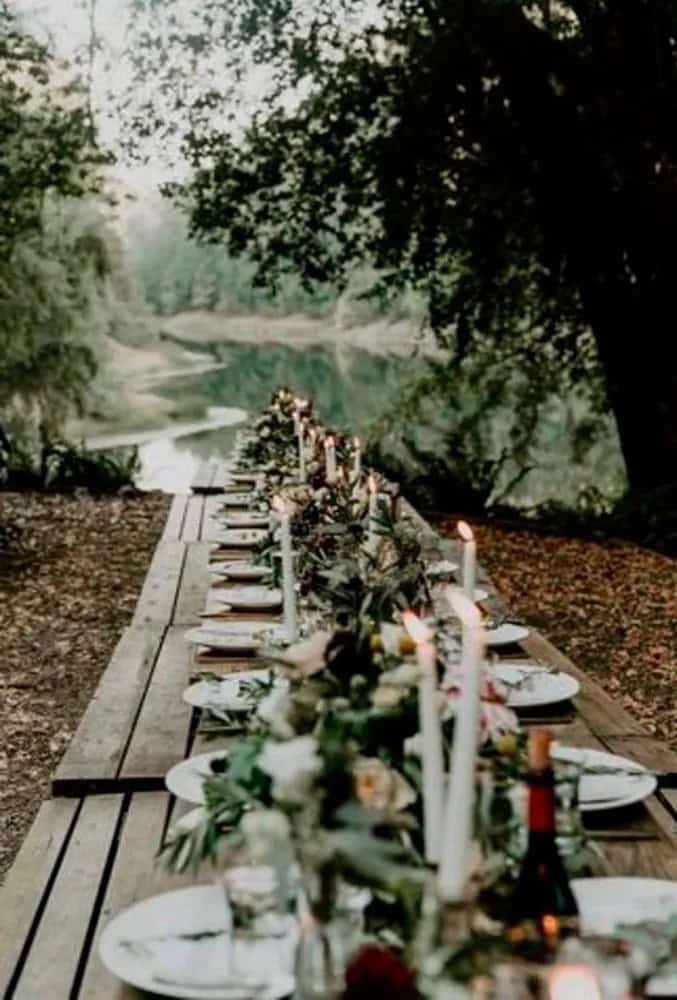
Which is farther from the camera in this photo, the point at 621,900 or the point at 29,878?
the point at 29,878

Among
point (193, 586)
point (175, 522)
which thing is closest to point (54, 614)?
point (175, 522)

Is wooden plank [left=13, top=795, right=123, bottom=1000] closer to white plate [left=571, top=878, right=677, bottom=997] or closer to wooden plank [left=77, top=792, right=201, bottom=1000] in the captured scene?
wooden plank [left=77, top=792, right=201, bottom=1000]

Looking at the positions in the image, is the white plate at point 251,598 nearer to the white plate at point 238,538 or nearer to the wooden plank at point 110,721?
the wooden plank at point 110,721

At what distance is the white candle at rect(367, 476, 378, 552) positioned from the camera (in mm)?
3395

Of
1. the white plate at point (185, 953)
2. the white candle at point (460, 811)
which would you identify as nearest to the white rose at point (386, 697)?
the white plate at point (185, 953)

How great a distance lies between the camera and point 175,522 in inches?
283

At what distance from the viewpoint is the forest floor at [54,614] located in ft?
16.5

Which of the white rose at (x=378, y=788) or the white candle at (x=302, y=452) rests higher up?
the white rose at (x=378, y=788)

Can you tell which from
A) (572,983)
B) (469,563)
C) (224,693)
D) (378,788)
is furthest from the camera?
(224,693)

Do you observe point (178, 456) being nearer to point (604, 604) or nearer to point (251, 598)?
point (604, 604)

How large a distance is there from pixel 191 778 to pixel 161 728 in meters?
0.60

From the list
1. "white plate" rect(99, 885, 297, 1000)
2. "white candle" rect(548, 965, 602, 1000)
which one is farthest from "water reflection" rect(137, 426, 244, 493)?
"white candle" rect(548, 965, 602, 1000)

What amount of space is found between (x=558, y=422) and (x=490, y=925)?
1276cm

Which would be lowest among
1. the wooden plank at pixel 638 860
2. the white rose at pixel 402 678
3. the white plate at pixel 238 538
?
the white plate at pixel 238 538
